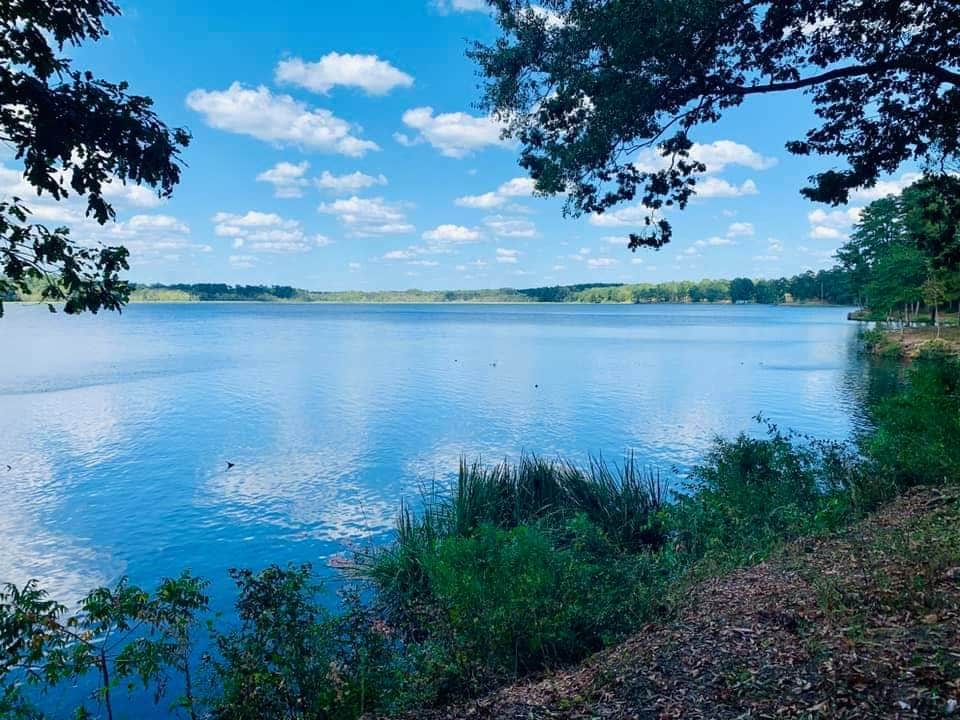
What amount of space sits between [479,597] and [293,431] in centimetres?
2911

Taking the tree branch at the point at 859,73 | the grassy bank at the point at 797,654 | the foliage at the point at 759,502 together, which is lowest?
the foliage at the point at 759,502

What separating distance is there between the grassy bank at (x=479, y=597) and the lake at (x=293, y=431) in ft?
14.3

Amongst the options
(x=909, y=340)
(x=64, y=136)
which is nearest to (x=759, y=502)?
(x=64, y=136)

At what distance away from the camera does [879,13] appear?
37.1ft

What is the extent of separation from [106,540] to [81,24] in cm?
1899

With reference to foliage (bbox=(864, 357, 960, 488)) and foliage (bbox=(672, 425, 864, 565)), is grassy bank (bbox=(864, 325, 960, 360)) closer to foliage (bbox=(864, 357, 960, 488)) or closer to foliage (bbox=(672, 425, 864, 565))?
foliage (bbox=(864, 357, 960, 488))

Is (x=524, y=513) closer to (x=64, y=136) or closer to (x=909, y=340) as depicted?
(x=64, y=136)

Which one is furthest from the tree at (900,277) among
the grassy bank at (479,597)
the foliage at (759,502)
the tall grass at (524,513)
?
the tall grass at (524,513)

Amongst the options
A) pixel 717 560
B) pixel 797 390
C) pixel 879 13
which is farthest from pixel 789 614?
pixel 797 390

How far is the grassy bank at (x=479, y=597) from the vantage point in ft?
23.9

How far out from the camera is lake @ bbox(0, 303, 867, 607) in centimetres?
1983

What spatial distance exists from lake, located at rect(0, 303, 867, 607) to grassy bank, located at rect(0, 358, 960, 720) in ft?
14.3

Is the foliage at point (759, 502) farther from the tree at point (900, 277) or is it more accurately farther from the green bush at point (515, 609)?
the tree at point (900, 277)

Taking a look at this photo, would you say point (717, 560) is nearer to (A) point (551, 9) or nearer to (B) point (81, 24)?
(A) point (551, 9)
